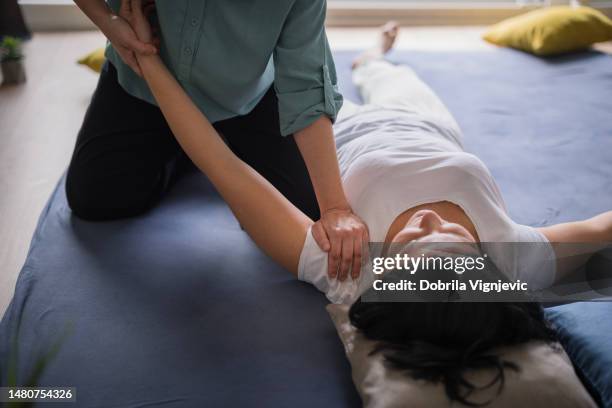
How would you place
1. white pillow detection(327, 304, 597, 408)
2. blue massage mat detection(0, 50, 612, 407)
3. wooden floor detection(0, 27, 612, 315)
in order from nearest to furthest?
white pillow detection(327, 304, 597, 408)
blue massage mat detection(0, 50, 612, 407)
wooden floor detection(0, 27, 612, 315)

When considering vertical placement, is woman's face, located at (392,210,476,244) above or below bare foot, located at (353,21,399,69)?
above

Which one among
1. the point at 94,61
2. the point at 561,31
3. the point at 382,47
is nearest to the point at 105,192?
the point at 94,61

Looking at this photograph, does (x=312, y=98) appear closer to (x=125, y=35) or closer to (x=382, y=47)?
(x=125, y=35)

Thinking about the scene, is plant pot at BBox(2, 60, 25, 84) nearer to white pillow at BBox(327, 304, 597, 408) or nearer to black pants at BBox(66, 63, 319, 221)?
black pants at BBox(66, 63, 319, 221)

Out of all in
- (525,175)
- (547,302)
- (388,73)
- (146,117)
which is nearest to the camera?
(547,302)

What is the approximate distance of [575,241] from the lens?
126cm

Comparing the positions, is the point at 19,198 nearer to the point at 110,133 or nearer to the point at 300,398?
the point at 110,133

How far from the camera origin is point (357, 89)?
2.14 m

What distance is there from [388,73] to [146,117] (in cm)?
92

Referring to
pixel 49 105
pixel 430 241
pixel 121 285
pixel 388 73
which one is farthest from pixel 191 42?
pixel 49 105

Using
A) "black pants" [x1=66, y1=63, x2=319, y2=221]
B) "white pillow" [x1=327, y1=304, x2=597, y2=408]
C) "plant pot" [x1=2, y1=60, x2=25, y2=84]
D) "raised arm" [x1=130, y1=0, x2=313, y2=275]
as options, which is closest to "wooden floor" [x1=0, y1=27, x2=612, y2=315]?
"plant pot" [x1=2, y1=60, x2=25, y2=84]

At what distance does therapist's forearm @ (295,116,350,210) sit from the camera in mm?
1296

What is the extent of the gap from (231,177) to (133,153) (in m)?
0.40

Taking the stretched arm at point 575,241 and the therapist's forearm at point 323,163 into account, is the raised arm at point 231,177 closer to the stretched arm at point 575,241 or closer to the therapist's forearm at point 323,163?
the therapist's forearm at point 323,163
